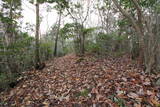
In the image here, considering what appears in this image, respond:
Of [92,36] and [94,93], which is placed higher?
[92,36]

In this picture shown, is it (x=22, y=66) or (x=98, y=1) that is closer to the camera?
(x=22, y=66)

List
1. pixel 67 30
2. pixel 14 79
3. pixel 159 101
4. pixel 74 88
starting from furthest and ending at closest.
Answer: pixel 67 30
pixel 14 79
pixel 74 88
pixel 159 101

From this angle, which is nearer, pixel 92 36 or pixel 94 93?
pixel 94 93

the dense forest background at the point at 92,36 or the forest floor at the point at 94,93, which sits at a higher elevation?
the dense forest background at the point at 92,36

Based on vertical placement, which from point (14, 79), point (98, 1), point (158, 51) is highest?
point (98, 1)

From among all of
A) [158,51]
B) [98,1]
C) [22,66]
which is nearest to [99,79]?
[158,51]

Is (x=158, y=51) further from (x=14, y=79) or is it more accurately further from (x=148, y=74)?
(x=14, y=79)

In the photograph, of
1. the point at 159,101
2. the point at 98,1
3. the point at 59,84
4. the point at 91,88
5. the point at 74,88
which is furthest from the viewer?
the point at 98,1

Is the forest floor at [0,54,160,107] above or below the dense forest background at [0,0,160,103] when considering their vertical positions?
below

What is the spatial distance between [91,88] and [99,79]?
518 mm

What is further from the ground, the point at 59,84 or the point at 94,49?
the point at 94,49

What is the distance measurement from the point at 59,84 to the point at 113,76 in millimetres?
1924

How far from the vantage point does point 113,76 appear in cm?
383

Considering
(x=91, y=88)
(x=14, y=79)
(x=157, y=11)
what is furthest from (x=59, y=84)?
(x=157, y=11)
